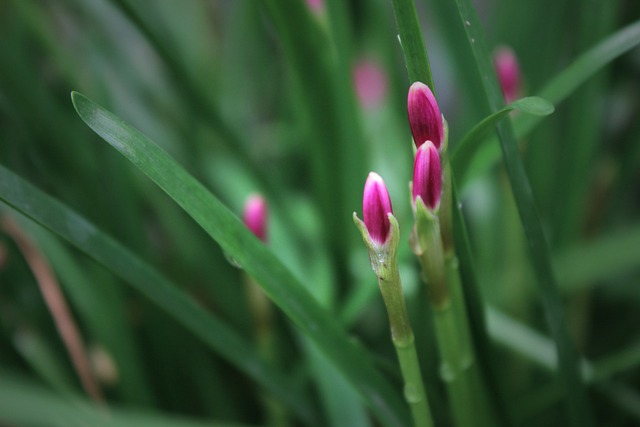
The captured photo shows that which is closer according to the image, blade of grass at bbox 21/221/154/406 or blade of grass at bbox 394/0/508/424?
blade of grass at bbox 394/0/508/424

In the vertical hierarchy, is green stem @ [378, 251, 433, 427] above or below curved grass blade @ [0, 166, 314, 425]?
below

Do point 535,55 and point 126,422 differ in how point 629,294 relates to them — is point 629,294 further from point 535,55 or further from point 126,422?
point 126,422

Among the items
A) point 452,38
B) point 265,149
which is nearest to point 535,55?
point 452,38

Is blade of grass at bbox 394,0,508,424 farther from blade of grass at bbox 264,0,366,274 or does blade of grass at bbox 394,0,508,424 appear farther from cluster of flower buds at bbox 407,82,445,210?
blade of grass at bbox 264,0,366,274

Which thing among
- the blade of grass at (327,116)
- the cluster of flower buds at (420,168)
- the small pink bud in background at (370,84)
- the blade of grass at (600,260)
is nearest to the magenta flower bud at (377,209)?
the cluster of flower buds at (420,168)

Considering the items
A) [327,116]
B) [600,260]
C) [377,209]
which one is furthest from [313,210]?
[377,209]

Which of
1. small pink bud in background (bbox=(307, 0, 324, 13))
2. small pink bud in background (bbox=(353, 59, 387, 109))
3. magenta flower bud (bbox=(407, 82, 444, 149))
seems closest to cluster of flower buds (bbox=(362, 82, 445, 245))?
magenta flower bud (bbox=(407, 82, 444, 149))

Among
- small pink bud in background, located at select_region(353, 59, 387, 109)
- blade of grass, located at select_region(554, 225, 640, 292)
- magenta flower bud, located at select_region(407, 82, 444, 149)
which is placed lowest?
blade of grass, located at select_region(554, 225, 640, 292)
